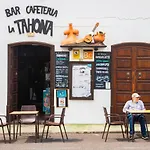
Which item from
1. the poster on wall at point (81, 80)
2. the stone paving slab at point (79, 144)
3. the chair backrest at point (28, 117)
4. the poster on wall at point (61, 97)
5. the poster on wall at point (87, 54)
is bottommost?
the stone paving slab at point (79, 144)

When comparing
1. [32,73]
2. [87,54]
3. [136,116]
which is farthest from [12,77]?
[136,116]

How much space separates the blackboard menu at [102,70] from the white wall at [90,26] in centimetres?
19

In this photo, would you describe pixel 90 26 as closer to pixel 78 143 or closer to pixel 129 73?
pixel 129 73

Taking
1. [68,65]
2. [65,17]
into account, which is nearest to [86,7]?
[65,17]

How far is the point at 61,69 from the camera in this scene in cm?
1273

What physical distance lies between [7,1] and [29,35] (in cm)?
133

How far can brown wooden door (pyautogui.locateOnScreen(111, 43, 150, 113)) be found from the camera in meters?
12.7

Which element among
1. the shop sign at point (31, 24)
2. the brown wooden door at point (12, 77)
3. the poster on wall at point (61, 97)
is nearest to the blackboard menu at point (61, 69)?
the poster on wall at point (61, 97)

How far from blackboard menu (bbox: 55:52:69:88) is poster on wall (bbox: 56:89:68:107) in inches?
6.4

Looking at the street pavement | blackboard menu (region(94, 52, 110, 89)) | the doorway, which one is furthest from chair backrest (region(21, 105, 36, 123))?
the doorway

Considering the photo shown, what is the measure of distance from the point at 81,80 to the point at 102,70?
2.49 ft

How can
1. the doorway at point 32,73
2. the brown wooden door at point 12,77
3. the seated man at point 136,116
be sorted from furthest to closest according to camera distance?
the doorway at point 32,73
the brown wooden door at point 12,77
the seated man at point 136,116

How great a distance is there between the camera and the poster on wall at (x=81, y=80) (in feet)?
41.6

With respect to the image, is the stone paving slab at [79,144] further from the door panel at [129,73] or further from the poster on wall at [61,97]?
the door panel at [129,73]
